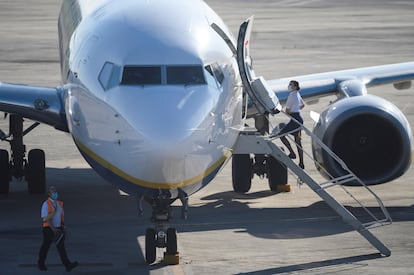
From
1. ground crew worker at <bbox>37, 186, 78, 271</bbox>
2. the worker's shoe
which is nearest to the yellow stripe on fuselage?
ground crew worker at <bbox>37, 186, 78, 271</bbox>

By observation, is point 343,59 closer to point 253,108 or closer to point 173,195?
point 253,108

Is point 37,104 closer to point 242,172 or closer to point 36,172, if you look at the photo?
point 36,172

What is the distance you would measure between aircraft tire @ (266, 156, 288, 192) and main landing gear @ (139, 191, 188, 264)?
22.2 feet

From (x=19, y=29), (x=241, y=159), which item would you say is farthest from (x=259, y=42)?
(x=241, y=159)

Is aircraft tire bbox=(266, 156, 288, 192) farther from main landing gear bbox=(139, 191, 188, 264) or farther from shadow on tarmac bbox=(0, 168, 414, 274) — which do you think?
main landing gear bbox=(139, 191, 188, 264)

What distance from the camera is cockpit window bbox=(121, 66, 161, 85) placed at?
20.2 m

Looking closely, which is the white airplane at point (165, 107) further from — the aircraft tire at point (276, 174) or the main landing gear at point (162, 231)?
the aircraft tire at point (276, 174)

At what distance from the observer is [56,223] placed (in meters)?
20.4

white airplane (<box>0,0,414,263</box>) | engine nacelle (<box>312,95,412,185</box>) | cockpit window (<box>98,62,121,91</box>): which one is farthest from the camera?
engine nacelle (<box>312,95,412,185</box>)

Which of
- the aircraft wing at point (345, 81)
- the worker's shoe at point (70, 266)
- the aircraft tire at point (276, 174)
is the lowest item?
the worker's shoe at point (70, 266)

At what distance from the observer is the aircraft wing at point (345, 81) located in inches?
1085

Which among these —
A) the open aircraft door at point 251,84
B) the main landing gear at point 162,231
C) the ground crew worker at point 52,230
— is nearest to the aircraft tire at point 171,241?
the main landing gear at point 162,231

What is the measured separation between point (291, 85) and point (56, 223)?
23.9 feet

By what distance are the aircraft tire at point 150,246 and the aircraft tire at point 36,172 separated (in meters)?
6.67
